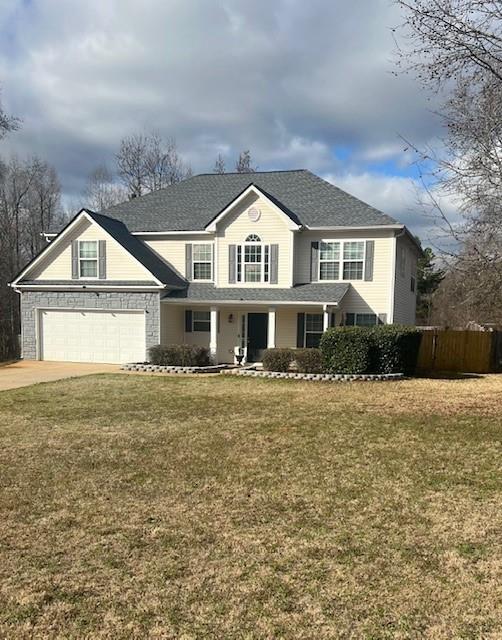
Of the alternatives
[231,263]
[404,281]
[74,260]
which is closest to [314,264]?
[231,263]

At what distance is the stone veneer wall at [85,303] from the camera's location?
1888cm

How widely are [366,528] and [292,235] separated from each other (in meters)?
15.0

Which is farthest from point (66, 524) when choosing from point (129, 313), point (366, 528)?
point (129, 313)

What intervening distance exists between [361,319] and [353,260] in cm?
225

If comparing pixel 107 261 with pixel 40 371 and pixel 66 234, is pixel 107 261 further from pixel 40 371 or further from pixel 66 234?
pixel 40 371

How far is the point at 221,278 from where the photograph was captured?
64.7 ft

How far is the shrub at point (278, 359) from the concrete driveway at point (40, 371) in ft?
17.3

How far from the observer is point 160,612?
3277 mm

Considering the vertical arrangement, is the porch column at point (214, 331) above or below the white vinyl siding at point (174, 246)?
below

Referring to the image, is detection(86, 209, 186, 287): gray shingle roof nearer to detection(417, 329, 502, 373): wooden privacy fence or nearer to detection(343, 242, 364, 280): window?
detection(343, 242, 364, 280): window

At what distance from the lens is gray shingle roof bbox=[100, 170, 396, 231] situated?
19.0 metres

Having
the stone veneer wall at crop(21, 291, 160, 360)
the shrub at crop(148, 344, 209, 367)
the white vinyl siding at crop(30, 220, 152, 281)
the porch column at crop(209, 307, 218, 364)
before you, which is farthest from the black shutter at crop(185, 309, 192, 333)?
the shrub at crop(148, 344, 209, 367)

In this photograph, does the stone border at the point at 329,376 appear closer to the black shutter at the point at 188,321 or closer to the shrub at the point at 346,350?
the shrub at the point at 346,350

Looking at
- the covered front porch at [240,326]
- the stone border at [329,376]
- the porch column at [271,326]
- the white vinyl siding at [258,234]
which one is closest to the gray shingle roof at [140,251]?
the covered front porch at [240,326]
